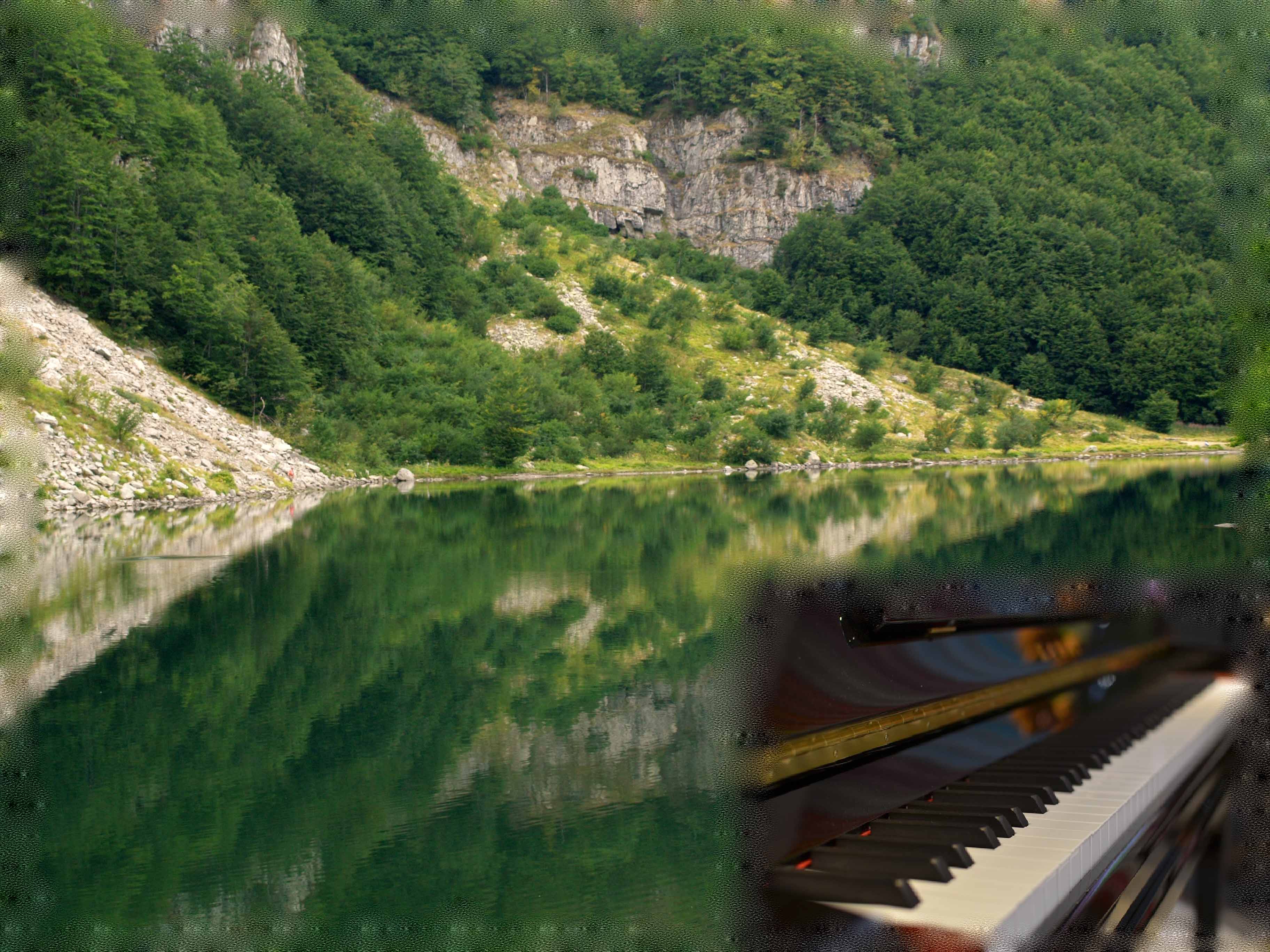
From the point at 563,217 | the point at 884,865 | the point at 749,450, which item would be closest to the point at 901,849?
the point at 884,865

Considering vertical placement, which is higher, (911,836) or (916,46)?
(916,46)

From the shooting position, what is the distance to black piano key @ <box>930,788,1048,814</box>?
3.88 meters

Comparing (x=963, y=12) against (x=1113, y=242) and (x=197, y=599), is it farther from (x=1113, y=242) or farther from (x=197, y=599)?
(x=197, y=599)

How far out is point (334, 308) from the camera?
217 feet

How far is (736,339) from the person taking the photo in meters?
94.5

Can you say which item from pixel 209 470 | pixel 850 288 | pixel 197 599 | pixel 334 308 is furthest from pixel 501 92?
pixel 197 599

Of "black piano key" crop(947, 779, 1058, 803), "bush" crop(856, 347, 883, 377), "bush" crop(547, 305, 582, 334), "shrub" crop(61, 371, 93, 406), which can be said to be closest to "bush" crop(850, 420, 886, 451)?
"bush" crop(856, 347, 883, 377)

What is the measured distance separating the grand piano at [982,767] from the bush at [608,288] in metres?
93.8

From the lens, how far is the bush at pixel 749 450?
7800 centimetres

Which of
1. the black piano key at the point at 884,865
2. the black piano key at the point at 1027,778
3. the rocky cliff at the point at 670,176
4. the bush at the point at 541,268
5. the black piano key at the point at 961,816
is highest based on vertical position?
the rocky cliff at the point at 670,176

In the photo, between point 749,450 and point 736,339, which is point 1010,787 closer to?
point 749,450

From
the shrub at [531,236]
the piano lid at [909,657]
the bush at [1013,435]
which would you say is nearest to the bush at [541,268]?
the shrub at [531,236]

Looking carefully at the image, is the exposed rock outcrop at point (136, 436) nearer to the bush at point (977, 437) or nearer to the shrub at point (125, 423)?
the shrub at point (125, 423)

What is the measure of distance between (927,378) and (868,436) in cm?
2205
